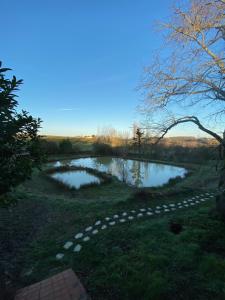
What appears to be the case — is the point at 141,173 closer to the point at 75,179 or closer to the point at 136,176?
the point at 136,176

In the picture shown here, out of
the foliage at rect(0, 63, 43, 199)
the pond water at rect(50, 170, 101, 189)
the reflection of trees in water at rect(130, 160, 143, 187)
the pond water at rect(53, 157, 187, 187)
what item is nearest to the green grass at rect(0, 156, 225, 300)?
the foliage at rect(0, 63, 43, 199)

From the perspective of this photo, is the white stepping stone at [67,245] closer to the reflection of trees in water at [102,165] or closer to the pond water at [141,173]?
the pond water at [141,173]

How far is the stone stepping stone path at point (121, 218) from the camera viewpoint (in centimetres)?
429

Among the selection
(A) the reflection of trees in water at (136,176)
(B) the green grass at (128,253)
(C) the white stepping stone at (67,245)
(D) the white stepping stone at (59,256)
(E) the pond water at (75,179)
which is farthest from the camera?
(A) the reflection of trees in water at (136,176)

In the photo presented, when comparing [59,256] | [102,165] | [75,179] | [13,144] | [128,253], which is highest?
[13,144]

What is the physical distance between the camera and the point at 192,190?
8.19m

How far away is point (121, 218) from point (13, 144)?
3.82 meters

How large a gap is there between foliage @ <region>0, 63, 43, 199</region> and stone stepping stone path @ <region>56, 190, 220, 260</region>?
217 cm

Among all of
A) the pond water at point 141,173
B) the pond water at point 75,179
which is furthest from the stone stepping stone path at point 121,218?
the pond water at point 75,179

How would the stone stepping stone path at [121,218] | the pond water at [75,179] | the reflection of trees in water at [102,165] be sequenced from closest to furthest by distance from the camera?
1. the stone stepping stone path at [121,218]
2. the pond water at [75,179]
3. the reflection of trees in water at [102,165]

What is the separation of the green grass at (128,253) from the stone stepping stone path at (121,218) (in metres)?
0.15

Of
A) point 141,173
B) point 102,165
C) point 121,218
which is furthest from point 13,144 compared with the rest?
point 102,165

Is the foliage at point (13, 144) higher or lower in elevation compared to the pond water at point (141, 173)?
higher

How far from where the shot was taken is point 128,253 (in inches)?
144
